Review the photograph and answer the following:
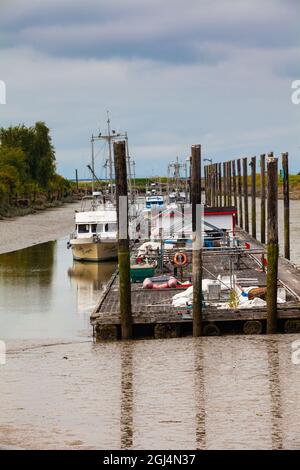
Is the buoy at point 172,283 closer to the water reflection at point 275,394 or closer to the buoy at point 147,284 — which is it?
the buoy at point 147,284

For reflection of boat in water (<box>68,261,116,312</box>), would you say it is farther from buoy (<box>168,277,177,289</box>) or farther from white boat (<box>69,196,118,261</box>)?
buoy (<box>168,277,177,289</box>)

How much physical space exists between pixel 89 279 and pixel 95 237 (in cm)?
825

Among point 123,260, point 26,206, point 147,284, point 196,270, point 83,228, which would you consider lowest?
point 26,206

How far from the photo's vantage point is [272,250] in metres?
23.3

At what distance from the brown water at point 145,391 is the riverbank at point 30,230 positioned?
3167cm

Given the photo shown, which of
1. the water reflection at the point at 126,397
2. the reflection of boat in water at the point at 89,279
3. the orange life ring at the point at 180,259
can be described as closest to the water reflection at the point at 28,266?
the reflection of boat in water at the point at 89,279

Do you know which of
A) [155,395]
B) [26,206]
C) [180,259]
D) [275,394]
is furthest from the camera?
[26,206]

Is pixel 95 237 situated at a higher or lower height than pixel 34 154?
lower

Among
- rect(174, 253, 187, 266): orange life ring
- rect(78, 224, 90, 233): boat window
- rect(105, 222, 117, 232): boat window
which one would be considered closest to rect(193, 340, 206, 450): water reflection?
rect(174, 253, 187, 266): orange life ring

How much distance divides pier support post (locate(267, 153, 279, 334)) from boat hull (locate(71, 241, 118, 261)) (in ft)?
80.8

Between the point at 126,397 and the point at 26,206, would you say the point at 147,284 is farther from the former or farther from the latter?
the point at 26,206

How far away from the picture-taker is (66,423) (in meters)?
15.7

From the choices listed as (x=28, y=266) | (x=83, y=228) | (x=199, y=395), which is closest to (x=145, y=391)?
(x=199, y=395)
